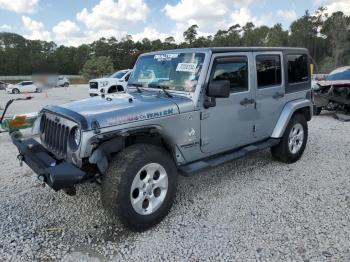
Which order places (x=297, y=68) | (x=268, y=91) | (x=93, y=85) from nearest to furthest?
1. (x=268, y=91)
2. (x=297, y=68)
3. (x=93, y=85)

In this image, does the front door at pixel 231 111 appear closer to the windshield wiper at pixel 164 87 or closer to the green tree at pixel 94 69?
the windshield wiper at pixel 164 87

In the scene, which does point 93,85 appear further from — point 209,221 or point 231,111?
point 209,221

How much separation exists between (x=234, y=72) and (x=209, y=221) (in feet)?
6.83

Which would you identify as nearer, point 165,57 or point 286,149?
point 165,57

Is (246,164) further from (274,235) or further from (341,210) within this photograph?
(274,235)

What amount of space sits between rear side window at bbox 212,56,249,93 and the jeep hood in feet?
2.13

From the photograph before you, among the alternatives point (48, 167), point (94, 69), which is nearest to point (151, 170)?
point (48, 167)

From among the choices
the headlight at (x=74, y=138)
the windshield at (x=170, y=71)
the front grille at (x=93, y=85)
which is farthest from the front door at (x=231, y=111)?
the front grille at (x=93, y=85)

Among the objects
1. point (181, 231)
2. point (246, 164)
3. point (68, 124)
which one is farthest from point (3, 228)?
point (246, 164)

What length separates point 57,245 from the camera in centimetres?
325

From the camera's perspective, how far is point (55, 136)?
365cm

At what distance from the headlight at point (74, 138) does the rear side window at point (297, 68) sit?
12.4 ft

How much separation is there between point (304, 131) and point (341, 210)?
7.12 feet

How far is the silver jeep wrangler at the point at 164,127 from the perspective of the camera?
3201 millimetres
